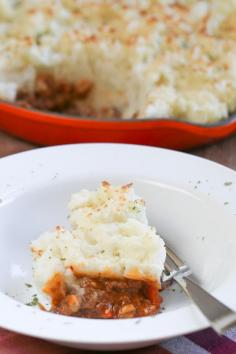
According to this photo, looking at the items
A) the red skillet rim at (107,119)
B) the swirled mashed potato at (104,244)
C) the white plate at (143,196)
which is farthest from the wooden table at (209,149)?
the swirled mashed potato at (104,244)

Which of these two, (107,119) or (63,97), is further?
(63,97)

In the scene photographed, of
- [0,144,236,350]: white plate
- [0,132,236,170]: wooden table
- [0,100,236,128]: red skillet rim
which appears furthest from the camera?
[0,132,236,170]: wooden table

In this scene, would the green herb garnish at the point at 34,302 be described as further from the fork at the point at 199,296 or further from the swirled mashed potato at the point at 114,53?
the swirled mashed potato at the point at 114,53

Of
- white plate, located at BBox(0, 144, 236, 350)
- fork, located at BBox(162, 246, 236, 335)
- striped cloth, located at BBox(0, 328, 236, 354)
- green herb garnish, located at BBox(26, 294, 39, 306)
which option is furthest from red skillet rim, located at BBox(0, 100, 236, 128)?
striped cloth, located at BBox(0, 328, 236, 354)

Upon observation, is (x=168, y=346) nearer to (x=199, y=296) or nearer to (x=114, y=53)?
(x=199, y=296)

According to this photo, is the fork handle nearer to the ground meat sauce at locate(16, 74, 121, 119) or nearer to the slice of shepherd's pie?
the slice of shepherd's pie

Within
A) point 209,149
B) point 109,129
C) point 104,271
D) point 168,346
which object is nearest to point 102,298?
point 104,271

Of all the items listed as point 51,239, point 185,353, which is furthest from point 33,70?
point 185,353
